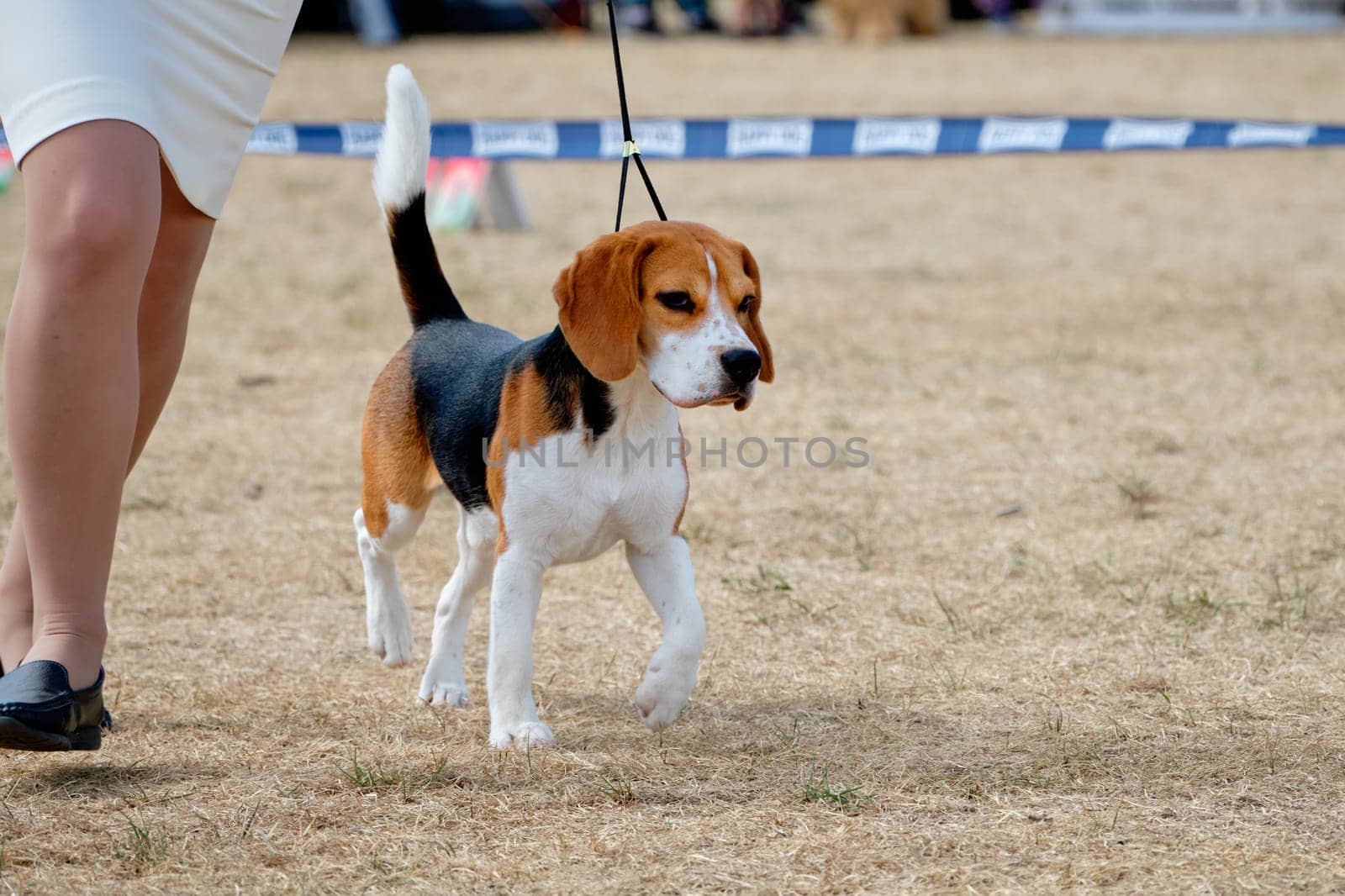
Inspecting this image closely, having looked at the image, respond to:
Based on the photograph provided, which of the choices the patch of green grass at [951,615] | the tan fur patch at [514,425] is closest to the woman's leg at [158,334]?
the tan fur patch at [514,425]

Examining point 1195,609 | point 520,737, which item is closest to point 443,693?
point 520,737

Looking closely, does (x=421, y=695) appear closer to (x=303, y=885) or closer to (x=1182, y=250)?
(x=303, y=885)

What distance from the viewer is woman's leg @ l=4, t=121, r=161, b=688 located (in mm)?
2586

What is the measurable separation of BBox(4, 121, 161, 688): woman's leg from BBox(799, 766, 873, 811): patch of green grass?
52.1 inches

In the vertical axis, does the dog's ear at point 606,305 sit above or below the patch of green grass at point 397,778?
above

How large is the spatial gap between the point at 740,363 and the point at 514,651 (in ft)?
2.51

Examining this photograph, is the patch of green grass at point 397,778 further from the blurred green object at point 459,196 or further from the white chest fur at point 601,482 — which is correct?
the blurred green object at point 459,196

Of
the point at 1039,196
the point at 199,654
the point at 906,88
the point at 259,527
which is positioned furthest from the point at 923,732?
the point at 906,88

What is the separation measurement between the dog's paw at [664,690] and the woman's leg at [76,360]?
103cm

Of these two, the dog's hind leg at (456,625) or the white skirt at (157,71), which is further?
the dog's hind leg at (456,625)

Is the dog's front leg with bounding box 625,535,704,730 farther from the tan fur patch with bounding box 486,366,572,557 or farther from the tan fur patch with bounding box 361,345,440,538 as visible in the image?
the tan fur patch with bounding box 361,345,440,538

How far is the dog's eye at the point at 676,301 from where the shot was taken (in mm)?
2867

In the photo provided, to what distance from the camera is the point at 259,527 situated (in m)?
4.79

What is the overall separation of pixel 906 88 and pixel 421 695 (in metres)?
14.1
